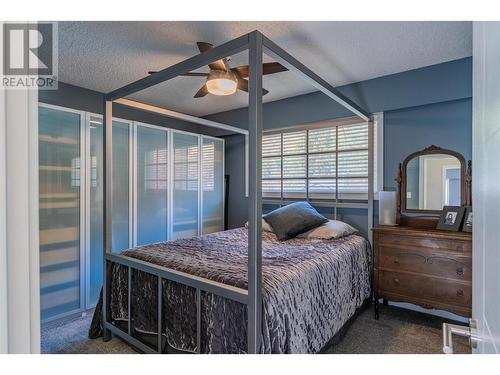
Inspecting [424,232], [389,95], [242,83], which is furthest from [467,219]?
[242,83]

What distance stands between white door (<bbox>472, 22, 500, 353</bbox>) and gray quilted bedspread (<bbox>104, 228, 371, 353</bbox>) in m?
1.10

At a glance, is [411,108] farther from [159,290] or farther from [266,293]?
[159,290]

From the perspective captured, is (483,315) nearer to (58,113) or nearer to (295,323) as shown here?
(295,323)

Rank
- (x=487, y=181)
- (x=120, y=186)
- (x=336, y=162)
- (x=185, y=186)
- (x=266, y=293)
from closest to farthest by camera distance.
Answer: (x=487, y=181), (x=266, y=293), (x=120, y=186), (x=336, y=162), (x=185, y=186)

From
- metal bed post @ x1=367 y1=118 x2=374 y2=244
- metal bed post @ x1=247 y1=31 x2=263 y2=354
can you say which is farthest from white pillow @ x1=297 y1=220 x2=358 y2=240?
metal bed post @ x1=247 y1=31 x2=263 y2=354

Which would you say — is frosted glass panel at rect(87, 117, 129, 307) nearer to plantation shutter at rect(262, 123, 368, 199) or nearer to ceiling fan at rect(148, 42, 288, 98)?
ceiling fan at rect(148, 42, 288, 98)

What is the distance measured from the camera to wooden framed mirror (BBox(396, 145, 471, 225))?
2670mm

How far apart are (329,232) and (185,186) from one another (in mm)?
2183

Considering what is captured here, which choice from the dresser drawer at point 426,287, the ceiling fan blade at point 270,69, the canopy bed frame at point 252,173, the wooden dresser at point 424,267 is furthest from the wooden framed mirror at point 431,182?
the ceiling fan blade at point 270,69

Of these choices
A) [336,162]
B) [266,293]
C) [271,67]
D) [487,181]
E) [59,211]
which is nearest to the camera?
[487,181]

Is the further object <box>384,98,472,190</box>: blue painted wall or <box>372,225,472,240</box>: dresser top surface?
<box>384,98,472,190</box>: blue painted wall

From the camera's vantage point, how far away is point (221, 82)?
2.26 m

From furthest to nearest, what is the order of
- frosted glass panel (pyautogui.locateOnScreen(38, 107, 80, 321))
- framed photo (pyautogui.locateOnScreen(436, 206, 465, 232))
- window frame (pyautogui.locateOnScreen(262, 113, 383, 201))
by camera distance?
1. window frame (pyautogui.locateOnScreen(262, 113, 383, 201))
2. frosted glass panel (pyautogui.locateOnScreen(38, 107, 80, 321))
3. framed photo (pyautogui.locateOnScreen(436, 206, 465, 232))
